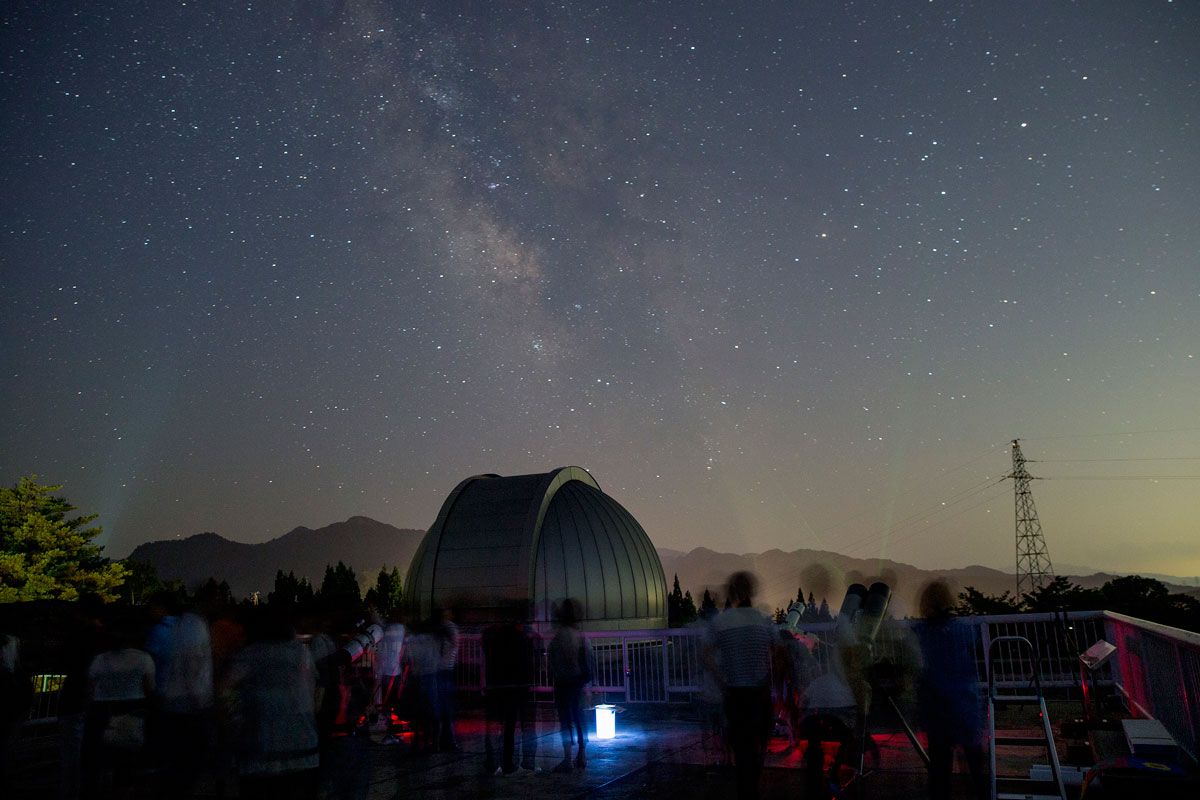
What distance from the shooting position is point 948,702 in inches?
238

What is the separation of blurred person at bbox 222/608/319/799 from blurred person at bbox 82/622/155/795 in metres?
3.34

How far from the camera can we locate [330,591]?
57562 mm

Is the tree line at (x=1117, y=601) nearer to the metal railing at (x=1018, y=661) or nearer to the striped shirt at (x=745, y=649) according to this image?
the metal railing at (x=1018, y=661)

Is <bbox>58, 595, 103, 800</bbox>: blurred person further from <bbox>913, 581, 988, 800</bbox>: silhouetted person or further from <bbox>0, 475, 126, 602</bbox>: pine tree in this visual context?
<bbox>0, 475, 126, 602</bbox>: pine tree

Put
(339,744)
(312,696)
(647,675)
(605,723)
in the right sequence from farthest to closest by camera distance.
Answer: (647,675) → (605,723) → (339,744) → (312,696)

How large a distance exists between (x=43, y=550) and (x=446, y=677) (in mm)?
45186

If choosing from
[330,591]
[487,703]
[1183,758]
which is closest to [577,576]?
[487,703]

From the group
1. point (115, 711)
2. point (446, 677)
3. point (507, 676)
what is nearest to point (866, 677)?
point (507, 676)

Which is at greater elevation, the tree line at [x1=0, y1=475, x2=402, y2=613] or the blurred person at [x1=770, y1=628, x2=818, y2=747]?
the tree line at [x1=0, y1=475, x2=402, y2=613]

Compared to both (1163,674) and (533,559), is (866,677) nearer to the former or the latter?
(1163,674)

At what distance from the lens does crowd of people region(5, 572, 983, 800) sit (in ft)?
14.6

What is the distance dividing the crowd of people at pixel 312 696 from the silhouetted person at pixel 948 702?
0.01 meters

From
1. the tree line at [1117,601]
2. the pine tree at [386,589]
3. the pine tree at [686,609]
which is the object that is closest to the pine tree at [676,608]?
the pine tree at [686,609]

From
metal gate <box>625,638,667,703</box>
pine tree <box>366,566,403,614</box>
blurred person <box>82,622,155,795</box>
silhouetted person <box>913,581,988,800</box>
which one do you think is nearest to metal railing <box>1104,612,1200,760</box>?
silhouetted person <box>913,581,988,800</box>
